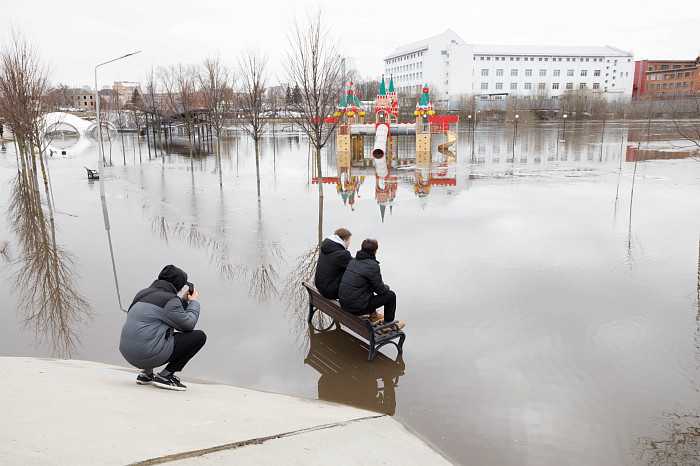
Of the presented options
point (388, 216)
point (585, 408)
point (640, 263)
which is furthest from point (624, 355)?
point (388, 216)

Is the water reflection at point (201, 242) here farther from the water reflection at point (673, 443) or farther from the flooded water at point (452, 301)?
the water reflection at point (673, 443)

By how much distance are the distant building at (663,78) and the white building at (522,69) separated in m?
6.58

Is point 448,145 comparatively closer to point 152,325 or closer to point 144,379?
point 144,379

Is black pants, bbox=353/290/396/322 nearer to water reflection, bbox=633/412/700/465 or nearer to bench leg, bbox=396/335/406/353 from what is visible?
bench leg, bbox=396/335/406/353

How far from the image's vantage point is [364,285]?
6.56 meters

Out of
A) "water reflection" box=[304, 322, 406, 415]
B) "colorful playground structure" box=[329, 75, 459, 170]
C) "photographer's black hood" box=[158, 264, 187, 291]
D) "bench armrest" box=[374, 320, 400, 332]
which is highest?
"colorful playground structure" box=[329, 75, 459, 170]

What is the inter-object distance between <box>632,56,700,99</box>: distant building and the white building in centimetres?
658

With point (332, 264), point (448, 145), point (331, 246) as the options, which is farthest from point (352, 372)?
point (448, 145)

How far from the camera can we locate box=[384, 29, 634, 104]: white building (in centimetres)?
10269

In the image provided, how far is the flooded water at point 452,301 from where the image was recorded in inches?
215

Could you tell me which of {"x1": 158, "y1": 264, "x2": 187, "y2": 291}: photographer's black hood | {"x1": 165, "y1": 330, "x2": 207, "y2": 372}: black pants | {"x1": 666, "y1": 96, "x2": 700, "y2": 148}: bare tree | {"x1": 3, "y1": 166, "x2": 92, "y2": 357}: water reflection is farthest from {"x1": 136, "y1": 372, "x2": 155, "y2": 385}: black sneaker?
{"x1": 666, "y1": 96, "x2": 700, "y2": 148}: bare tree

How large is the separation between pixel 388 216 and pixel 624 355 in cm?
924

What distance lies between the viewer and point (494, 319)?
7.89 metres

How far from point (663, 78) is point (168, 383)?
127 metres
